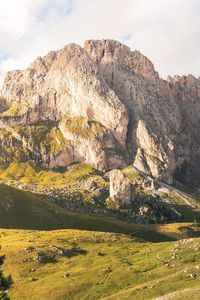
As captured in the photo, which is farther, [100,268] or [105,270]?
[100,268]

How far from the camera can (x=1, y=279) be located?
58.8m

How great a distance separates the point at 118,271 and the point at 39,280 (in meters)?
18.3

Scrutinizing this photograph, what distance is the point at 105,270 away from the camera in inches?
4035

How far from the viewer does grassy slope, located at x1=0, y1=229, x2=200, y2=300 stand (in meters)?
81.4

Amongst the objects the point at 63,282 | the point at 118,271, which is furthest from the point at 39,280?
the point at 118,271

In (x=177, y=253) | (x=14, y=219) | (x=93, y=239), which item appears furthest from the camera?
(x=14, y=219)

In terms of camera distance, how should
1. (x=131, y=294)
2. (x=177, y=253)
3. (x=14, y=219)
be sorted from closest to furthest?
(x=131, y=294), (x=177, y=253), (x=14, y=219)

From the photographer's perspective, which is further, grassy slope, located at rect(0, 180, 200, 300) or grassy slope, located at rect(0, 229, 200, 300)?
grassy slope, located at rect(0, 180, 200, 300)

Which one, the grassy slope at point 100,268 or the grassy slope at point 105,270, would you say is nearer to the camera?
the grassy slope at point 105,270

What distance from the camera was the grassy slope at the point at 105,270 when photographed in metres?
81.4

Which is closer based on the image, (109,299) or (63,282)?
(109,299)

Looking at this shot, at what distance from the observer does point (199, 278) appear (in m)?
79.5

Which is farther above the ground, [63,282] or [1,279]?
[1,279]

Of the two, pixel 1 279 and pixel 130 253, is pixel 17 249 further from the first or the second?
pixel 1 279
